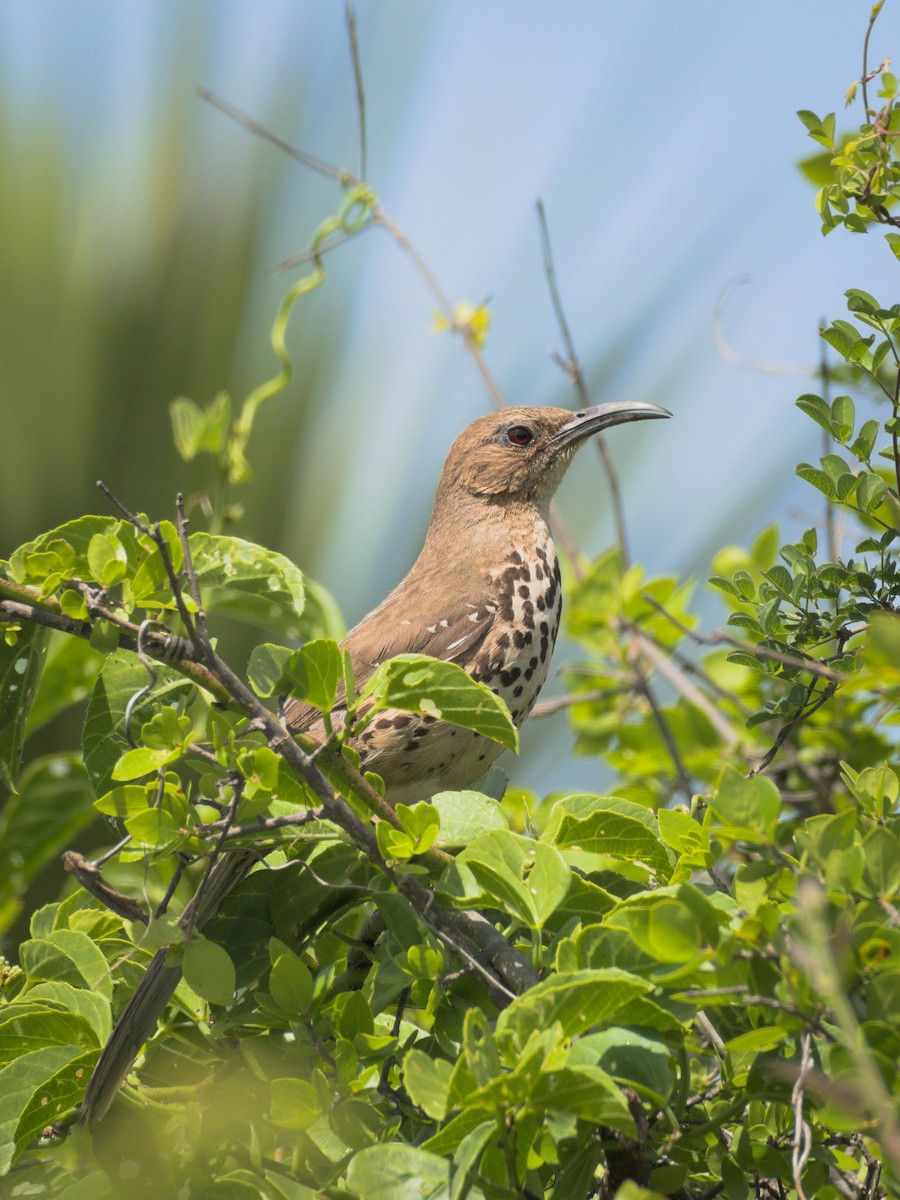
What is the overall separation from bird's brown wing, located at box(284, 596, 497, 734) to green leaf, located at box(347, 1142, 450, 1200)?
196cm

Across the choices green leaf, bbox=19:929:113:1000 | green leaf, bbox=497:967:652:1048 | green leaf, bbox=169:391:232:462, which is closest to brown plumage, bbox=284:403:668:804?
green leaf, bbox=169:391:232:462

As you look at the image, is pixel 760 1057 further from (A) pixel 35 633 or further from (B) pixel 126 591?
(A) pixel 35 633

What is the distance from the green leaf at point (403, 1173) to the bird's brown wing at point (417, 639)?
6.45 ft

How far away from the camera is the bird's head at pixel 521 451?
4.15 metres

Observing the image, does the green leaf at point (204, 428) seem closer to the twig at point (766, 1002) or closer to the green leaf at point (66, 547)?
the green leaf at point (66, 547)

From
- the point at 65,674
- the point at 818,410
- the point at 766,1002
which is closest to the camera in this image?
the point at 766,1002

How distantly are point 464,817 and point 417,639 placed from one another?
166 centimetres

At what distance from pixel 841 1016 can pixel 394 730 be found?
2075 mm

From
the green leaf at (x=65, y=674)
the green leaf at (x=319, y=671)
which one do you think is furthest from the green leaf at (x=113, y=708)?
the green leaf at (x=65, y=674)

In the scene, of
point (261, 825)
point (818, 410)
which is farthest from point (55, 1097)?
point (818, 410)

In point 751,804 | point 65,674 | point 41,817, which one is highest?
point 751,804

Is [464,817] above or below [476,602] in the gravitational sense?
above

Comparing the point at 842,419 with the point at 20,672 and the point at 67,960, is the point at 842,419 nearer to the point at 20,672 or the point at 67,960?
the point at 20,672

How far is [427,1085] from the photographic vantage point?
134 cm
